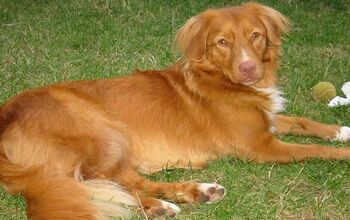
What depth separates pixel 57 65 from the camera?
6.38 m

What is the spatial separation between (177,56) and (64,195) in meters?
3.27

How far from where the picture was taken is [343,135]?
4523 mm

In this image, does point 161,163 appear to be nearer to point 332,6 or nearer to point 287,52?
point 287,52

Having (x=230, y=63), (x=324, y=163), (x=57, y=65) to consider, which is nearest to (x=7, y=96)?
(x=57, y=65)

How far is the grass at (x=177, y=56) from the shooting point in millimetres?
3689

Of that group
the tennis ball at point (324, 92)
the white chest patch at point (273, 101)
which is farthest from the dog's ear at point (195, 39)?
the tennis ball at point (324, 92)

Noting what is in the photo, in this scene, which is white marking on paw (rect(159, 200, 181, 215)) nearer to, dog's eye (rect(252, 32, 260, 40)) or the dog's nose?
the dog's nose

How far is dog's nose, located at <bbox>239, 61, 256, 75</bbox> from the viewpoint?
4.02m

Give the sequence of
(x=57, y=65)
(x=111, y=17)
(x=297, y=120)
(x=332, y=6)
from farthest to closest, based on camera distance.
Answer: (x=332, y=6) → (x=111, y=17) → (x=57, y=65) → (x=297, y=120)

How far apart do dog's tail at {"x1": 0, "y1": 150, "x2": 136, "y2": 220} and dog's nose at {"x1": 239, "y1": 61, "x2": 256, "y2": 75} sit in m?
1.19

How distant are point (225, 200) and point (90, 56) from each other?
11.1 feet

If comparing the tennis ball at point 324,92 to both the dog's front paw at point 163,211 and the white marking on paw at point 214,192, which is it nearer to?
the white marking on paw at point 214,192

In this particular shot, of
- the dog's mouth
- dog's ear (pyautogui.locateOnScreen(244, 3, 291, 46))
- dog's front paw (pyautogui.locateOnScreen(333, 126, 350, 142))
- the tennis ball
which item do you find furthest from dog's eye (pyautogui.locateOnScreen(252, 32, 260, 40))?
the tennis ball

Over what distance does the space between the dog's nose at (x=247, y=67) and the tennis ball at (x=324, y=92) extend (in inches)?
57.4
